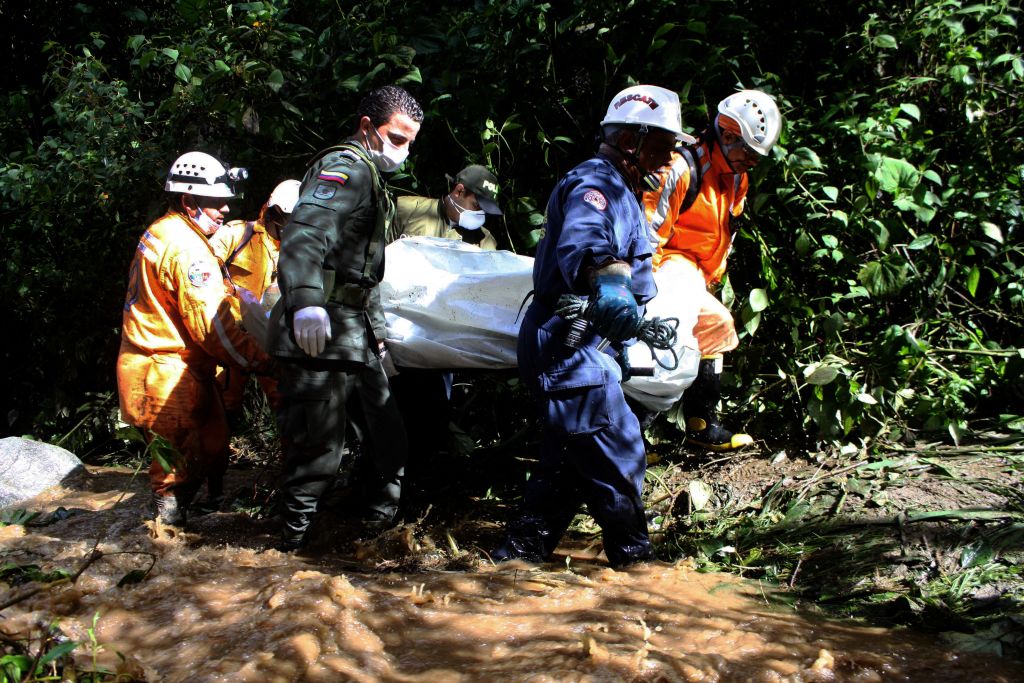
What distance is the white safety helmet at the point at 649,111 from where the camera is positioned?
11.4 feet

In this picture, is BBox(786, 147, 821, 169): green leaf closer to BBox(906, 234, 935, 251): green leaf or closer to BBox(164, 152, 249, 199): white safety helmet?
BBox(906, 234, 935, 251): green leaf

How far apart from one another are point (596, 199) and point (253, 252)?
2216mm

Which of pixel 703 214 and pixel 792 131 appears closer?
pixel 703 214

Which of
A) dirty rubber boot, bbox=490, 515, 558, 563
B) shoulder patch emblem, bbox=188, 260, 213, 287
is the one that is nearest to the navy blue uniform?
dirty rubber boot, bbox=490, 515, 558, 563

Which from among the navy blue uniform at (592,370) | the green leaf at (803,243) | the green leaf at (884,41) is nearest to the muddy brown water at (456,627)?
the navy blue uniform at (592,370)

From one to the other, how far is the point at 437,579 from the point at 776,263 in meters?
2.56

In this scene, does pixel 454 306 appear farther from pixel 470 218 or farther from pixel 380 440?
pixel 470 218

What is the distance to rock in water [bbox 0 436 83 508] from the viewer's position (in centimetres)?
539

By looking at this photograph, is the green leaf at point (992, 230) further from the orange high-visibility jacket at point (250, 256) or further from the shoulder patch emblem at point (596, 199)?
the orange high-visibility jacket at point (250, 256)

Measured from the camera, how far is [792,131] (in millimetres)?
4930

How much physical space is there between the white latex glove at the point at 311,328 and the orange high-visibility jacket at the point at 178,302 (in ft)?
3.41

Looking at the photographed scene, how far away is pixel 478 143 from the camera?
5.12 m

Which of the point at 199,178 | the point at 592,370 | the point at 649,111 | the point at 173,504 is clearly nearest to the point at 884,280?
the point at 649,111

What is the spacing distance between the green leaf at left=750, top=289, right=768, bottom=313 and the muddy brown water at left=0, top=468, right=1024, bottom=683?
149cm
